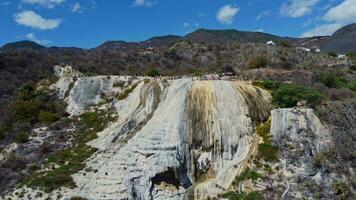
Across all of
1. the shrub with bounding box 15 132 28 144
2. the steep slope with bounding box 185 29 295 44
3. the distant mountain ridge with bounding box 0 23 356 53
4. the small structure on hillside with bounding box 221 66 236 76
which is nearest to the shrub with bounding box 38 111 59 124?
the shrub with bounding box 15 132 28 144

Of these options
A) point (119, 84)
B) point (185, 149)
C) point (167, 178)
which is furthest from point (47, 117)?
point (185, 149)

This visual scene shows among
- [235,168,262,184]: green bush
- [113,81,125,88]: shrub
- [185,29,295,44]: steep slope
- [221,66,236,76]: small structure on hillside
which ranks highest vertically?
[185,29,295,44]: steep slope

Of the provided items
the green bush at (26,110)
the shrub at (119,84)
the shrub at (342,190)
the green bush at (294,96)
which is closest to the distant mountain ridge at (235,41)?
the shrub at (119,84)

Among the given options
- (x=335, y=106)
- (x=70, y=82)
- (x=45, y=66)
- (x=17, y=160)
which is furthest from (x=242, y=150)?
(x=45, y=66)

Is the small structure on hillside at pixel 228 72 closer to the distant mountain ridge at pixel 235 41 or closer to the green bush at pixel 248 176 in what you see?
the green bush at pixel 248 176

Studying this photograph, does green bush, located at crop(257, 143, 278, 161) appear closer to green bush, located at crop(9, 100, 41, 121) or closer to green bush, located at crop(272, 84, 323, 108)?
green bush, located at crop(272, 84, 323, 108)

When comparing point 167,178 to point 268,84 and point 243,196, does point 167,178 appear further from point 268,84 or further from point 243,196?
point 268,84
